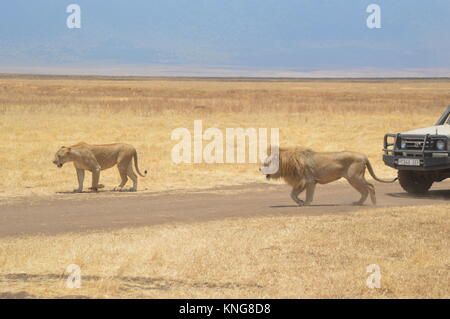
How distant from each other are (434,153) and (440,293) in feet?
26.3

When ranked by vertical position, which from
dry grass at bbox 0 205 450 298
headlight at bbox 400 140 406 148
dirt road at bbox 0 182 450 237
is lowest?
dirt road at bbox 0 182 450 237

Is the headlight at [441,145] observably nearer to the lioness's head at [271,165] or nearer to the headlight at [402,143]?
the headlight at [402,143]

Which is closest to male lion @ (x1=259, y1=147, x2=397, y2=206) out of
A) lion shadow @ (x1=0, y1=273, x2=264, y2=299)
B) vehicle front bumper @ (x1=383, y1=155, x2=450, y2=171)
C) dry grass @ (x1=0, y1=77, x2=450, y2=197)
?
vehicle front bumper @ (x1=383, y1=155, x2=450, y2=171)

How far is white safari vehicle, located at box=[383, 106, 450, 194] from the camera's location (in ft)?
53.8

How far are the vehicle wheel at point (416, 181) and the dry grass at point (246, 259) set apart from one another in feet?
13.1

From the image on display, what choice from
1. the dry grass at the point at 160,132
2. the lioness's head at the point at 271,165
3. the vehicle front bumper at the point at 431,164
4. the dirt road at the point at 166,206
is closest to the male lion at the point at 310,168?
the lioness's head at the point at 271,165

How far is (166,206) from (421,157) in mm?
5282

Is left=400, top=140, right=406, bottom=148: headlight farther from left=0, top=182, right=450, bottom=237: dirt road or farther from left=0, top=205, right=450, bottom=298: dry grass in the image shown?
left=0, top=205, right=450, bottom=298: dry grass

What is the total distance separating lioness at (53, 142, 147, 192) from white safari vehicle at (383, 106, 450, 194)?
5.66 metres

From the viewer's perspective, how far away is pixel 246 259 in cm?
1034

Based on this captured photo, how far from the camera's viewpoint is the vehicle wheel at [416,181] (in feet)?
57.5

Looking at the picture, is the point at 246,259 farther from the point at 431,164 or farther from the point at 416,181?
the point at 416,181

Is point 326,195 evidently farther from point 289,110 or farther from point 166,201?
point 289,110

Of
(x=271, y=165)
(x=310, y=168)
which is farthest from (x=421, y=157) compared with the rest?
(x=271, y=165)
